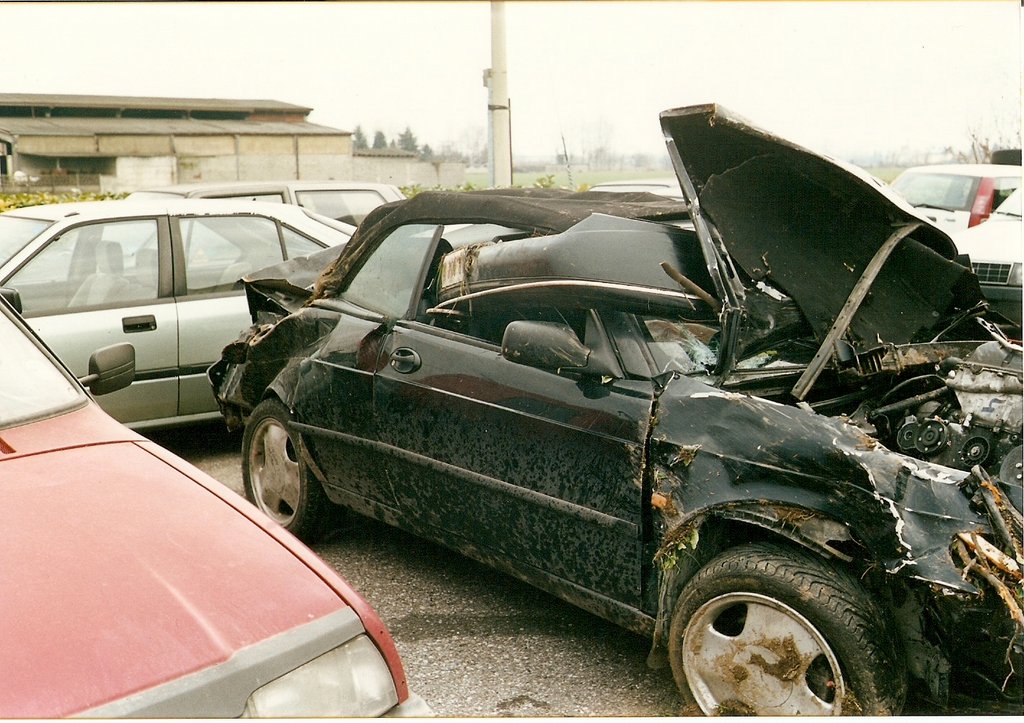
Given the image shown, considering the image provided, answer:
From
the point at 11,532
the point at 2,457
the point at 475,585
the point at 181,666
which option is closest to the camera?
the point at 181,666

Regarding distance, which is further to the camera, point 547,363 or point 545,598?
point 545,598

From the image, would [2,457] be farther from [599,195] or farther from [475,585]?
[599,195]

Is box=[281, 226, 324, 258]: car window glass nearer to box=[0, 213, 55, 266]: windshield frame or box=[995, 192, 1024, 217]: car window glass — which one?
box=[0, 213, 55, 266]: windshield frame

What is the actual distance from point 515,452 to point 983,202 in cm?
1008

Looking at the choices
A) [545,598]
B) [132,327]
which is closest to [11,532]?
[545,598]

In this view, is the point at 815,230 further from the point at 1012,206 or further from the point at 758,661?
the point at 1012,206

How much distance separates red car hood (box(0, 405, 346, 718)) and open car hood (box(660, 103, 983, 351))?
6.37 ft

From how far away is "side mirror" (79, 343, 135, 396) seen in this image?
3199mm

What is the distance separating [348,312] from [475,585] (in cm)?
130

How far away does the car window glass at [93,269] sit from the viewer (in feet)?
18.4

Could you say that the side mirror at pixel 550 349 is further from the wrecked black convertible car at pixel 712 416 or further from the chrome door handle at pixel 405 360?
the chrome door handle at pixel 405 360

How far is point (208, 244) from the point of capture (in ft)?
20.2

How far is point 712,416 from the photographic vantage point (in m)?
2.98

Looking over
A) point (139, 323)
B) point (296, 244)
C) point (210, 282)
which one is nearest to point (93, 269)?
point (139, 323)
